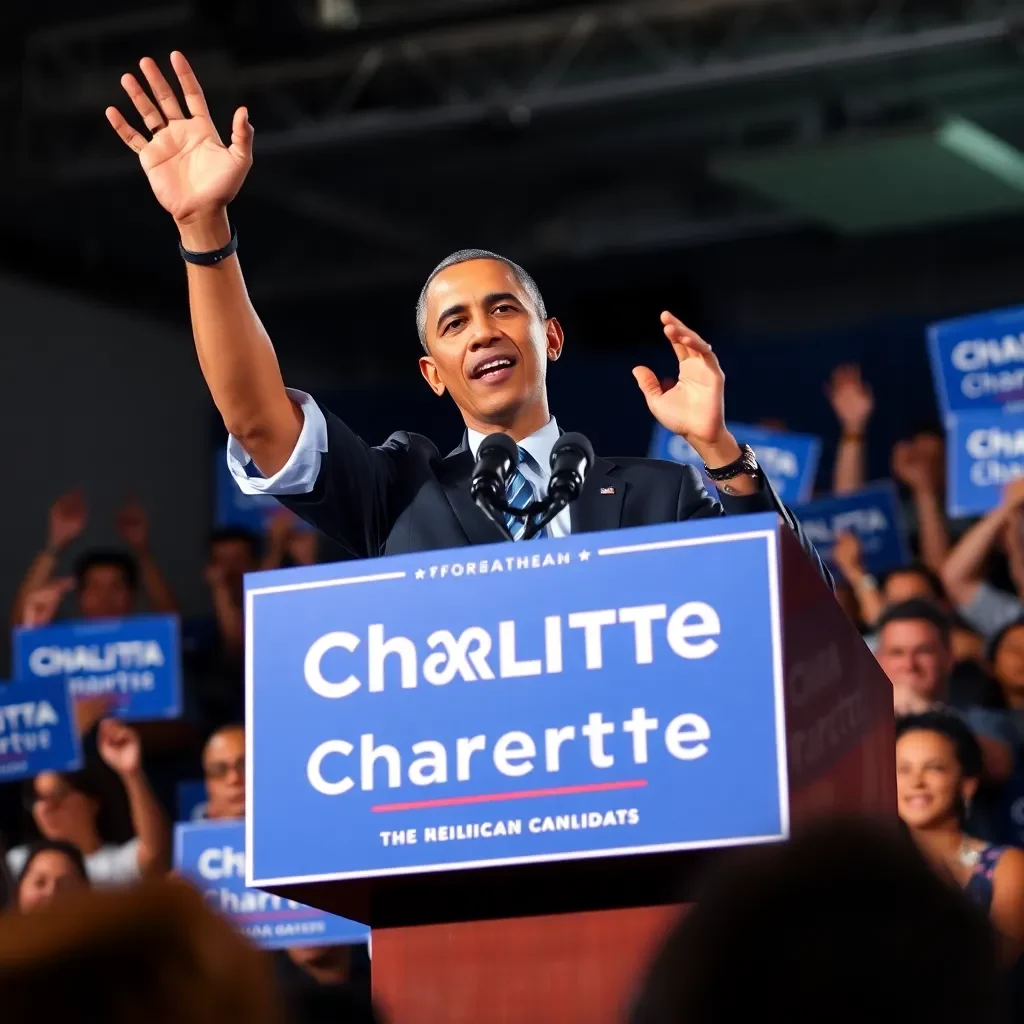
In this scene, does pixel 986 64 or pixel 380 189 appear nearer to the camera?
pixel 986 64

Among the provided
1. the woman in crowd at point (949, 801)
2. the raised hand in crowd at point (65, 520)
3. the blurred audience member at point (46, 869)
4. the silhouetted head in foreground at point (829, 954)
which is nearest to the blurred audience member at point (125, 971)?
the silhouetted head in foreground at point (829, 954)

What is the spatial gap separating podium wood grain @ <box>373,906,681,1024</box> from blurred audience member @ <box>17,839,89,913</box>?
3.07m

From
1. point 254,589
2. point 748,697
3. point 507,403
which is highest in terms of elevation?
point 507,403

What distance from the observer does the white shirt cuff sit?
6.59 ft

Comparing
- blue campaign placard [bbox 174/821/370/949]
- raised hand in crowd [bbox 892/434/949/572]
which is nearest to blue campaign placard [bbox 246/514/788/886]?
blue campaign placard [bbox 174/821/370/949]

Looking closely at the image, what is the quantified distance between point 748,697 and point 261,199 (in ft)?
24.2

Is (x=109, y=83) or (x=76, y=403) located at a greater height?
(x=109, y=83)

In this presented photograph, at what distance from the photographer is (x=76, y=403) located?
8695 millimetres

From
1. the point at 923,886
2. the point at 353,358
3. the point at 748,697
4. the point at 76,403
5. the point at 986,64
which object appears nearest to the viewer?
the point at 923,886

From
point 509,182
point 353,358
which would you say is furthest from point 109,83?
point 353,358

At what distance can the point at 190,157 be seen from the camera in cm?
206

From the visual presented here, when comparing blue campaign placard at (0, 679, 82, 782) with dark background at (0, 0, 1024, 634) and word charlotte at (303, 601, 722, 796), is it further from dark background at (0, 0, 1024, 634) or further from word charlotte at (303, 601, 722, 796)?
word charlotte at (303, 601, 722, 796)

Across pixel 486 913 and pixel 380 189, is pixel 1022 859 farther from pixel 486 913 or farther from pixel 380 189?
pixel 380 189

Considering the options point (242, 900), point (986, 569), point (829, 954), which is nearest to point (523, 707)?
point (829, 954)
